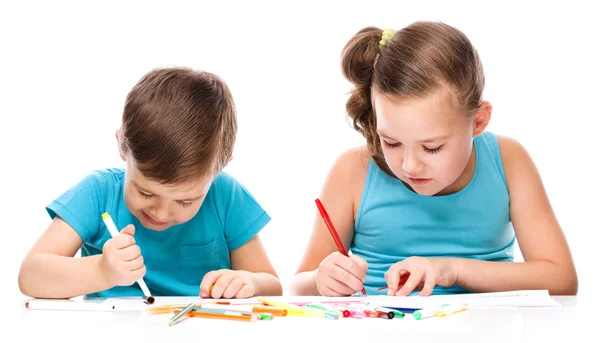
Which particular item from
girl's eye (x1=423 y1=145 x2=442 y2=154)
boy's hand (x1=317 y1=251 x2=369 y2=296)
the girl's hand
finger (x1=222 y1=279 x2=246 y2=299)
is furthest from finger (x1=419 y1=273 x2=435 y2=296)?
finger (x1=222 y1=279 x2=246 y2=299)

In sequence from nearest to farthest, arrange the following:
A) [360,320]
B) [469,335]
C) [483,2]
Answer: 1. [469,335]
2. [360,320]
3. [483,2]

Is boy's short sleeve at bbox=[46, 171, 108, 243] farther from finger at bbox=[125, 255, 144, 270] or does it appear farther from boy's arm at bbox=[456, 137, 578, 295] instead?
boy's arm at bbox=[456, 137, 578, 295]

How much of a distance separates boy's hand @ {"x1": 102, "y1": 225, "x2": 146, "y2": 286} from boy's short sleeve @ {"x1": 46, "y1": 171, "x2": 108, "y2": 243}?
0.19 m

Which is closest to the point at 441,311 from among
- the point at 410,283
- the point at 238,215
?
the point at 410,283

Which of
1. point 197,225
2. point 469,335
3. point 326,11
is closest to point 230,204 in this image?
point 197,225

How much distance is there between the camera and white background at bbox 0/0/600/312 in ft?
7.28

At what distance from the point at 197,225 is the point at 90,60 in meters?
0.85

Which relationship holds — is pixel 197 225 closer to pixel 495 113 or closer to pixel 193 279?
pixel 193 279

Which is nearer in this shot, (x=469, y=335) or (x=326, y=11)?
(x=469, y=335)

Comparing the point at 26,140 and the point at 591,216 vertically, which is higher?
the point at 26,140

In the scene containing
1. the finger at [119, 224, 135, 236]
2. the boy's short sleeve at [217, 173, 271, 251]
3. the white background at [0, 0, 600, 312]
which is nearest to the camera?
the finger at [119, 224, 135, 236]

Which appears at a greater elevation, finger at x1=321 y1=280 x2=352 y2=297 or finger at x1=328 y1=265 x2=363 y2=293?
finger at x1=328 y1=265 x2=363 y2=293

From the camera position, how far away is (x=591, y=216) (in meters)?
2.35

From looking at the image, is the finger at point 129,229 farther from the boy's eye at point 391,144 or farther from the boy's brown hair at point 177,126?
the boy's eye at point 391,144
